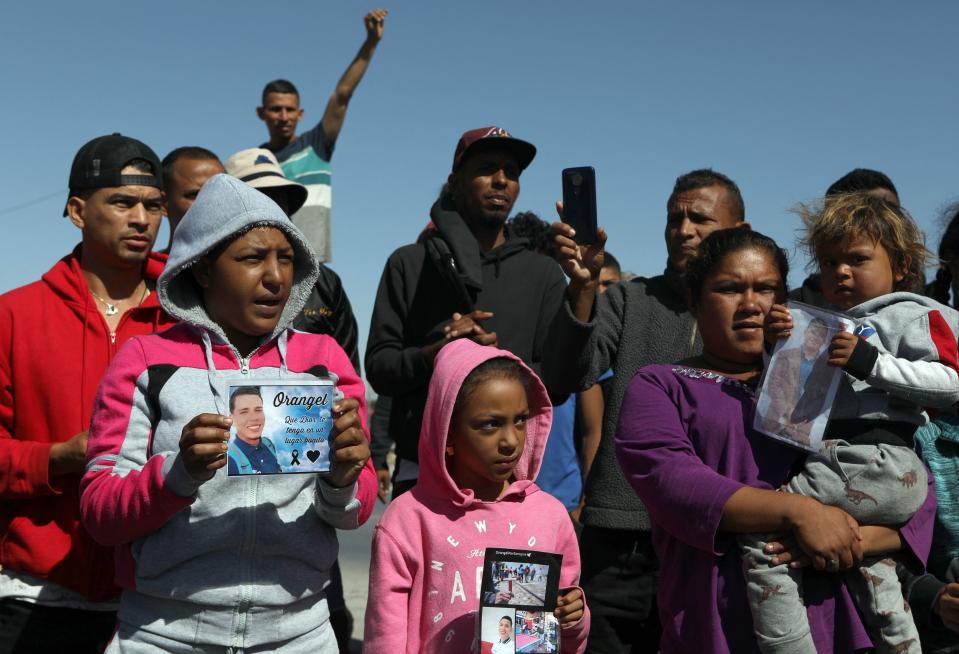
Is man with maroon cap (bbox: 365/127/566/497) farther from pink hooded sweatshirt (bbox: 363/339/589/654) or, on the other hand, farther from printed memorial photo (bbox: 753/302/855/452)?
printed memorial photo (bbox: 753/302/855/452)

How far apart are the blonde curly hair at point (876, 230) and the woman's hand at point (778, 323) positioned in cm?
67

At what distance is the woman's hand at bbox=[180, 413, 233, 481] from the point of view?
2691 mm

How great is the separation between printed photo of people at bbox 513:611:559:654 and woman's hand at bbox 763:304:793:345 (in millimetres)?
1157

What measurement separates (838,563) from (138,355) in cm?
226

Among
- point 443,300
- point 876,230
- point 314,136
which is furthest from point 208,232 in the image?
point 314,136

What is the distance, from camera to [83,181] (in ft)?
12.8

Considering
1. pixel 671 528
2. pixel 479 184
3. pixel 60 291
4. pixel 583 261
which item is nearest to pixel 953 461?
pixel 671 528

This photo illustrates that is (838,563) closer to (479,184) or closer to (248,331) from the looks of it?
(248,331)

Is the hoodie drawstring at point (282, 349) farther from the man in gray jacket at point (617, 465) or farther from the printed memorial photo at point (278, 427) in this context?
the man in gray jacket at point (617, 465)

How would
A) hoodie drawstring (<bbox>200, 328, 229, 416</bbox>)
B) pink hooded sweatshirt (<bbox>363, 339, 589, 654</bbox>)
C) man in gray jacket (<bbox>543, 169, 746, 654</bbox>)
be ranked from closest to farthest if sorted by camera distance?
hoodie drawstring (<bbox>200, 328, 229, 416</bbox>)
pink hooded sweatshirt (<bbox>363, 339, 589, 654</bbox>)
man in gray jacket (<bbox>543, 169, 746, 654</bbox>)

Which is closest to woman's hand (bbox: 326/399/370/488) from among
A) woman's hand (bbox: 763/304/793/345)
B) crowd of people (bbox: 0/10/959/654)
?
crowd of people (bbox: 0/10/959/654)

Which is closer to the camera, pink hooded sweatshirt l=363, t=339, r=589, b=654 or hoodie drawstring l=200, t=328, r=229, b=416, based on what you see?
hoodie drawstring l=200, t=328, r=229, b=416

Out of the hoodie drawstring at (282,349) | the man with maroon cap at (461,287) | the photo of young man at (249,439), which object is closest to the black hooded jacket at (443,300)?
the man with maroon cap at (461,287)

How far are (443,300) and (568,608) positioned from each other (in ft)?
6.23
